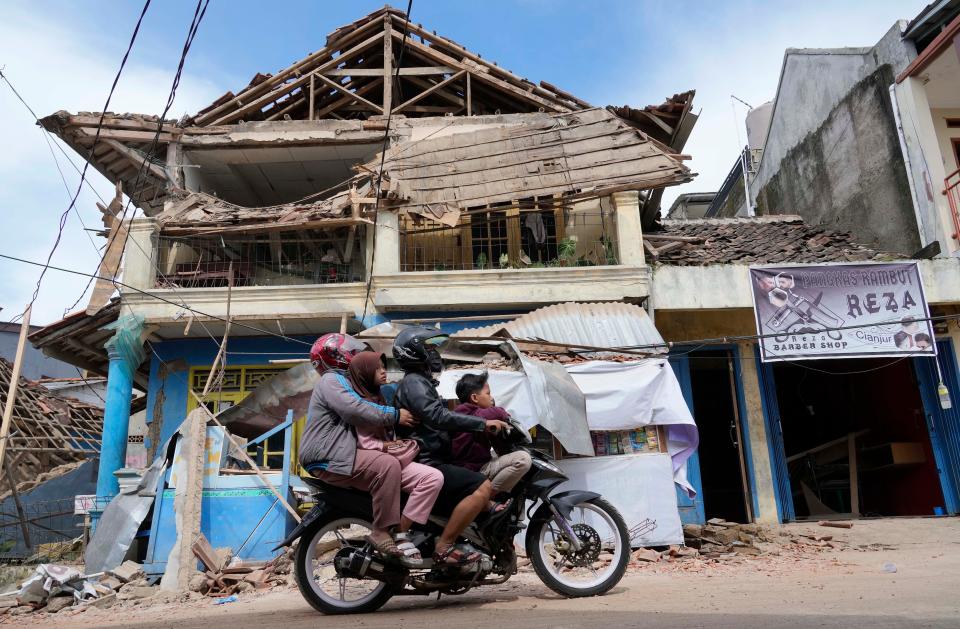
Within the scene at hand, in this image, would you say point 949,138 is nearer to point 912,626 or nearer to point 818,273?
point 818,273

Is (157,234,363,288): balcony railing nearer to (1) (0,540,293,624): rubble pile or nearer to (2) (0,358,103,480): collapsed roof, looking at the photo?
(2) (0,358,103,480): collapsed roof

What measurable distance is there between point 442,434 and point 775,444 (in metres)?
8.60

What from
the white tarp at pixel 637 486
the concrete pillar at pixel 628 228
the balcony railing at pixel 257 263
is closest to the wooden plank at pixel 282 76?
the balcony railing at pixel 257 263

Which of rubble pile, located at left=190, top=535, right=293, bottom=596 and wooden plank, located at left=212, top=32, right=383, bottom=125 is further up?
wooden plank, located at left=212, top=32, right=383, bottom=125

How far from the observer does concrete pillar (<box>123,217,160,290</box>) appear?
11727 mm

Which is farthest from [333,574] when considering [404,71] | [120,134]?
[404,71]

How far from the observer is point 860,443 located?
13.2 m

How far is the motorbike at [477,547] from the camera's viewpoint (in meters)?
A: 4.26

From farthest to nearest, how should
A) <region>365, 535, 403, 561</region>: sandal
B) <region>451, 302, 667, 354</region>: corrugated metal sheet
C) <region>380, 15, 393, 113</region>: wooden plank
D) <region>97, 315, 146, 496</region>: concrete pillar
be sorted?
<region>380, 15, 393, 113</region>: wooden plank, <region>97, 315, 146, 496</region>: concrete pillar, <region>451, 302, 667, 354</region>: corrugated metal sheet, <region>365, 535, 403, 561</region>: sandal

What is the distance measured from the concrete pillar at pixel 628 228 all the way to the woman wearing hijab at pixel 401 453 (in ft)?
24.8

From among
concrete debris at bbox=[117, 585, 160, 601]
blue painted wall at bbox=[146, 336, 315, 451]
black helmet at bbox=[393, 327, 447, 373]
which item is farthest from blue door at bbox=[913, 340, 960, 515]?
concrete debris at bbox=[117, 585, 160, 601]

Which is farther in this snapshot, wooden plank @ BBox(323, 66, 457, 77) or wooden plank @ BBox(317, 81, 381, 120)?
wooden plank @ BBox(317, 81, 381, 120)

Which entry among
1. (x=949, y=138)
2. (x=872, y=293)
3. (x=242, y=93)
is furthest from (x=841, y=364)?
(x=242, y=93)

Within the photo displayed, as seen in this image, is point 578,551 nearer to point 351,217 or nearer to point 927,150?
point 351,217
